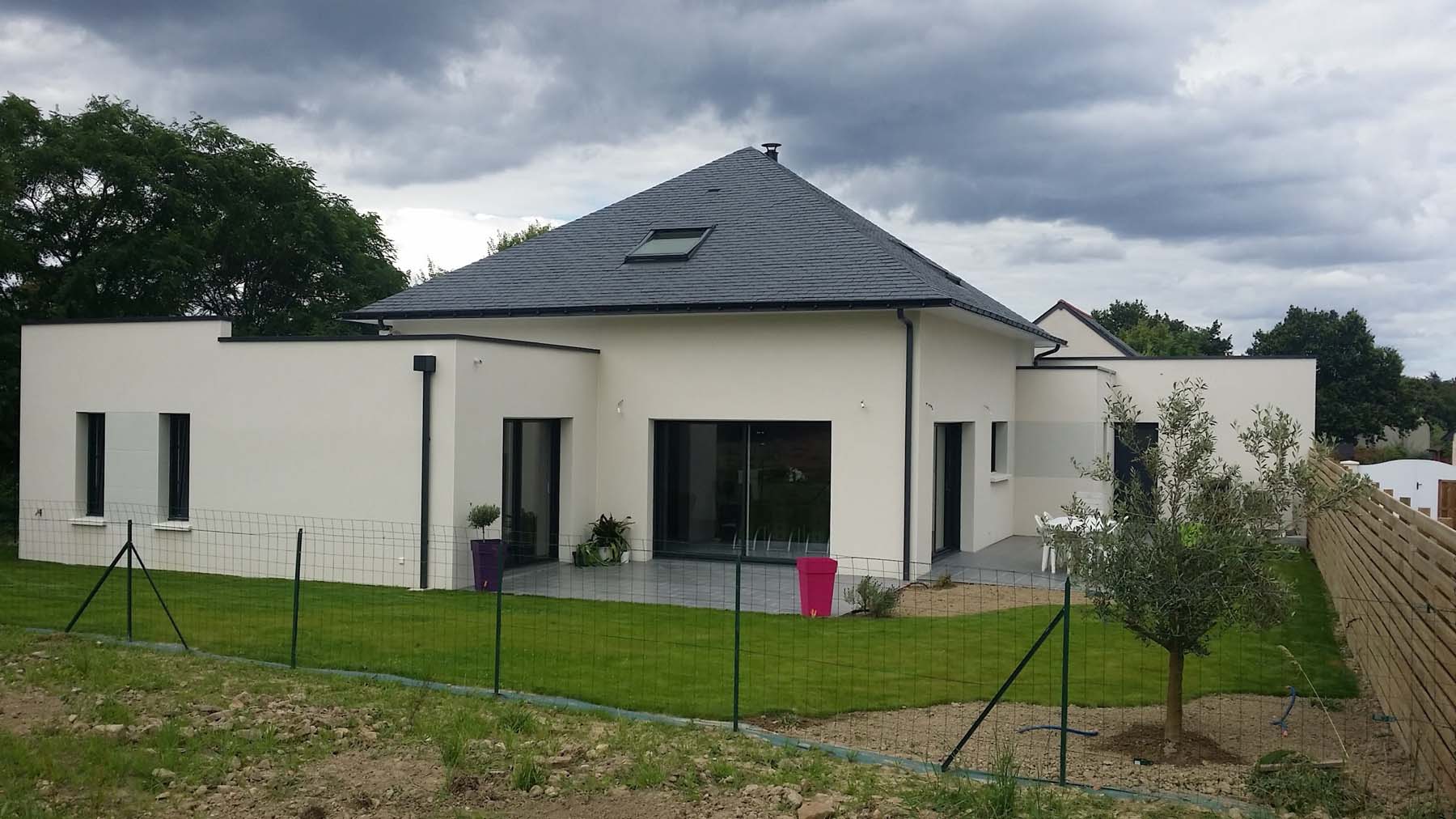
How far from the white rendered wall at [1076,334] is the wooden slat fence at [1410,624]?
31.7 meters

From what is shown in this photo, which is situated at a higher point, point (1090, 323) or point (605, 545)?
point (1090, 323)

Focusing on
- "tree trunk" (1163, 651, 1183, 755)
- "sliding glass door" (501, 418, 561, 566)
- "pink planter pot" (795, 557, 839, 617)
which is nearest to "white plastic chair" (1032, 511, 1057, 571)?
"tree trunk" (1163, 651, 1183, 755)

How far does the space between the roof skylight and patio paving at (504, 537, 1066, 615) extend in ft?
16.2

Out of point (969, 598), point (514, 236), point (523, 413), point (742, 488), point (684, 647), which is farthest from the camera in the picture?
point (514, 236)

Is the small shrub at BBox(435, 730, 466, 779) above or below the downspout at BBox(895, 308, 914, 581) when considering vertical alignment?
below

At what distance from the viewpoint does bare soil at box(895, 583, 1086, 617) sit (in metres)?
13.9

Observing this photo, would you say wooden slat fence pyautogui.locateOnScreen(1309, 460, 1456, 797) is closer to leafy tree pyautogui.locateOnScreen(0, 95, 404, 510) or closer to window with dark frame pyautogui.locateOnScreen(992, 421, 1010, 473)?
window with dark frame pyautogui.locateOnScreen(992, 421, 1010, 473)

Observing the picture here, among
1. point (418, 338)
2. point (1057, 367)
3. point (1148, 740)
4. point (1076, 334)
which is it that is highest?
point (1076, 334)

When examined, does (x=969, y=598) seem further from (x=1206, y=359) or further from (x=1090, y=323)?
(x=1090, y=323)

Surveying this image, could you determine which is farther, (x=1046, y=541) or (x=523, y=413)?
(x=523, y=413)

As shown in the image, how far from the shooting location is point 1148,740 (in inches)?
325

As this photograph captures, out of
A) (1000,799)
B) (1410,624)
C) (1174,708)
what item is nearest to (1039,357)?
(1410,624)

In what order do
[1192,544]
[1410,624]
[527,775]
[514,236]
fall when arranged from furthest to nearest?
[514,236]
[1410,624]
[1192,544]
[527,775]

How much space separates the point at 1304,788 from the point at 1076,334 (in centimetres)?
3834
